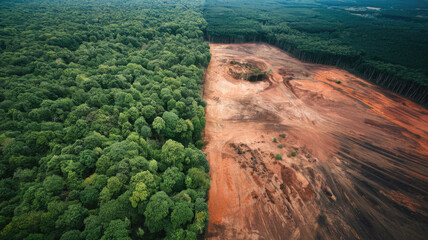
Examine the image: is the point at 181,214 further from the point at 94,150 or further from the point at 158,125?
the point at 158,125

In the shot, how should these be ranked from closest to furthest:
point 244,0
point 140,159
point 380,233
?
point 140,159 < point 380,233 < point 244,0

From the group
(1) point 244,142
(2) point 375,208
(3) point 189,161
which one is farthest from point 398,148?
(3) point 189,161

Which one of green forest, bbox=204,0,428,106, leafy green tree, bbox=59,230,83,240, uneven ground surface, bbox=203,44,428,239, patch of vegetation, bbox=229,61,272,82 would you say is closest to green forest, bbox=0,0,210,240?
leafy green tree, bbox=59,230,83,240

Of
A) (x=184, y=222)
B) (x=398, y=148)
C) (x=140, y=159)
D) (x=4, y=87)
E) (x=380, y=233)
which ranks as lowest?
(x=380, y=233)

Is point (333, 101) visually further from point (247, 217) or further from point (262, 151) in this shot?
point (247, 217)

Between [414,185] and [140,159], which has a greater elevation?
[140,159]

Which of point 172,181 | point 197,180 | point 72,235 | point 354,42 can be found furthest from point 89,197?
point 354,42

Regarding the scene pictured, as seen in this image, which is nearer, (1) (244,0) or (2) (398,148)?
(2) (398,148)
